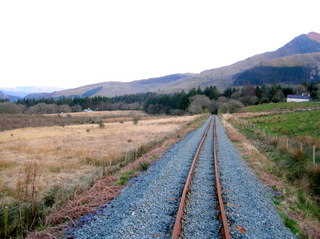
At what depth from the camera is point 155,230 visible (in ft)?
18.1

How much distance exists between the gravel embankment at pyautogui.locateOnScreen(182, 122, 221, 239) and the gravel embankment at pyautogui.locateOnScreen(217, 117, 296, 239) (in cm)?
42

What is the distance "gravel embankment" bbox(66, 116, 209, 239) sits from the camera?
539 centimetres

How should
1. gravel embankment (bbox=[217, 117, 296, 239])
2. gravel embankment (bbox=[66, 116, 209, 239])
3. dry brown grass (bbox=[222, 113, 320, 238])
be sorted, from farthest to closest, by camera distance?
dry brown grass (bbox=[222, 113, 320, 238]) → gravel embankment (bbox=[217, 117, 296, 239]) → gravel embankment (bbox=[66, 116, 209, 239])

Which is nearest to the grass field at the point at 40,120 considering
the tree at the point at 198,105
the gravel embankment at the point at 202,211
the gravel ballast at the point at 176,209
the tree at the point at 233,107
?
the tree at the point at 198,105

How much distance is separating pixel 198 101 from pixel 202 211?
315 ft

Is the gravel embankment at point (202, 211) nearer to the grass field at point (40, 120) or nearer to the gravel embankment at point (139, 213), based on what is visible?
the gravel embankment at point (139, 213)

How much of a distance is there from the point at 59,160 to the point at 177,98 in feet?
346

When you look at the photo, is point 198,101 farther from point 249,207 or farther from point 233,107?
point 249,207

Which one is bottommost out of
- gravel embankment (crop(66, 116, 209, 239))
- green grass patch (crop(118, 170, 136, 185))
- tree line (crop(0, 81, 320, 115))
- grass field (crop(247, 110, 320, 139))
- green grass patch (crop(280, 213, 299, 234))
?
grass field (crop(247, 110, 320, 139))

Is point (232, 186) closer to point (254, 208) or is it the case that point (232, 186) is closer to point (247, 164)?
point (254, 208)

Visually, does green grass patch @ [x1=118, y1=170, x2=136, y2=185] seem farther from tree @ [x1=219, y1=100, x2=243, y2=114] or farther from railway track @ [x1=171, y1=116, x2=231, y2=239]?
tree @ [x1=219, y1=100, x2=243, y2=114]

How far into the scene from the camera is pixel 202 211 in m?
6.60

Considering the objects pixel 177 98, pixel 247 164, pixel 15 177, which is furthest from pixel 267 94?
pixel 15 177

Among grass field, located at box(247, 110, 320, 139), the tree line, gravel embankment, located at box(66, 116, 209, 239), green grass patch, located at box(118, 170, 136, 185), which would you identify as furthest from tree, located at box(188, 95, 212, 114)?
gravel embankment, located at box(66, 116, 209, 239)
